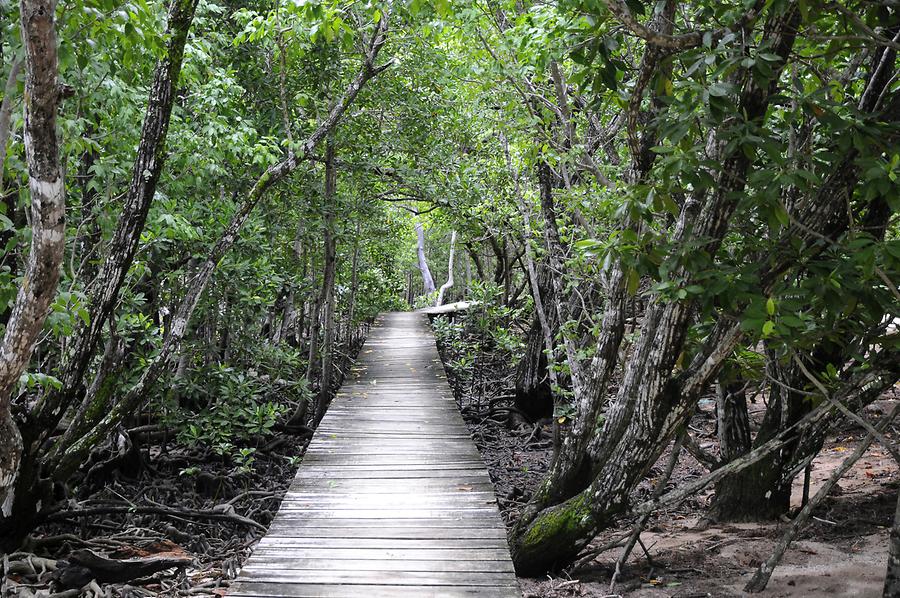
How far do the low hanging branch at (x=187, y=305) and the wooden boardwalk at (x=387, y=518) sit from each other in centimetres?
133

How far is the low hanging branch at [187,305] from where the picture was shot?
15.9ft

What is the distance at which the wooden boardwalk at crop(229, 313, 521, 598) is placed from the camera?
Answer: 337cm

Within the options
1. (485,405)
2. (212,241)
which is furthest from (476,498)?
(485,405)

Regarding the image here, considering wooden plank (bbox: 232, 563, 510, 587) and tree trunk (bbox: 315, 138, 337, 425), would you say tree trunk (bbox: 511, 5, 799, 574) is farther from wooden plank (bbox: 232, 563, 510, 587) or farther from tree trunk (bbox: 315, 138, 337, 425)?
tree trunk (bbox: 315, 138, 337, 425)

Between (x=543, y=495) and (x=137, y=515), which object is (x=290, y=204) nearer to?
(x=137, y=515)

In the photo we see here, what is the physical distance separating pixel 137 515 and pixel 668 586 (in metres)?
4.39

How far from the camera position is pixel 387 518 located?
13.8 feet

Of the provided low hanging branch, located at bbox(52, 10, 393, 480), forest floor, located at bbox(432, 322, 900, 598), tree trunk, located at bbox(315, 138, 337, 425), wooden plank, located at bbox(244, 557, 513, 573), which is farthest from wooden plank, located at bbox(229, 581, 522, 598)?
tree trunk, located at bbox(315, 138, 337, 425)

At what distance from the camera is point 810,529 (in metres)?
4.93

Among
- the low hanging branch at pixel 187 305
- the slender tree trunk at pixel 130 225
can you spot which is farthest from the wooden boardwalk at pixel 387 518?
the slender tree trunk at pixel 130 225

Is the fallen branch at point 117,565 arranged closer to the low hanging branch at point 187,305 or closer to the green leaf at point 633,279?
the low hanging branch at point 187,305

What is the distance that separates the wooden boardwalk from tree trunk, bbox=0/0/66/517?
5.06 feet

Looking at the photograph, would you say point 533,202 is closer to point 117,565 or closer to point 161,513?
point 161,513

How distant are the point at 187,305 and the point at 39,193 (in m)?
2.47
